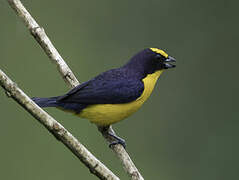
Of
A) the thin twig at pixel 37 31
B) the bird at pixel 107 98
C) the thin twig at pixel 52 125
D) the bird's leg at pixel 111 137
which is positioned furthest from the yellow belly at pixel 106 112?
the thin twig at pixel 52 125

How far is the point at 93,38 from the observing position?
8445 mm

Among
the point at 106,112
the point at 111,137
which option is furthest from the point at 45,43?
the point at 111,137

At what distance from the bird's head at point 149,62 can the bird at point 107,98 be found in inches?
3.5

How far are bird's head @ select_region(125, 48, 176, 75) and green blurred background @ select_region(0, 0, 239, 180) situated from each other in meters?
2.02

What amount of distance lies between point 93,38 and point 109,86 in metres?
3.63

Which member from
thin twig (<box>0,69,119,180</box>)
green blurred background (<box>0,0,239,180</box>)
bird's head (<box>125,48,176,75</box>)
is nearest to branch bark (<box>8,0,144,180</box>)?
bird's head (<box>125,48,176,75</box>)

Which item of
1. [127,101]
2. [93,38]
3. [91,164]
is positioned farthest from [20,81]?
[91,164]

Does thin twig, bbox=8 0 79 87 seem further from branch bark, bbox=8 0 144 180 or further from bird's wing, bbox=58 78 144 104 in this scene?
bird's wing, bbox=58 78 144 104

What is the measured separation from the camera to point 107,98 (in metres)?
4.86

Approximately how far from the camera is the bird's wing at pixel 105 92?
4.78 meters

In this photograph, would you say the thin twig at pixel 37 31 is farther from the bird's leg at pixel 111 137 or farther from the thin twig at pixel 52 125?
the thin twig at pixel 52 125

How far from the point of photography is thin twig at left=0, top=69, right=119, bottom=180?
3.08m

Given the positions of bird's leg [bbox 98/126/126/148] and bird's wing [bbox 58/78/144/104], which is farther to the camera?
bird's wing [bbox 58/78/144/104]

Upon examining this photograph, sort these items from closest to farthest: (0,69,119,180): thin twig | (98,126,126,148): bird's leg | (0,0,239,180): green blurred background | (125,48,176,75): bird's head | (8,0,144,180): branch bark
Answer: (0,69,119,180): thin twig
(8,0,144,180): branch bark
(98,126,126,148): bird's leg
(125,48,176,75): bird's head
(0,0,239,180): green blurred background
